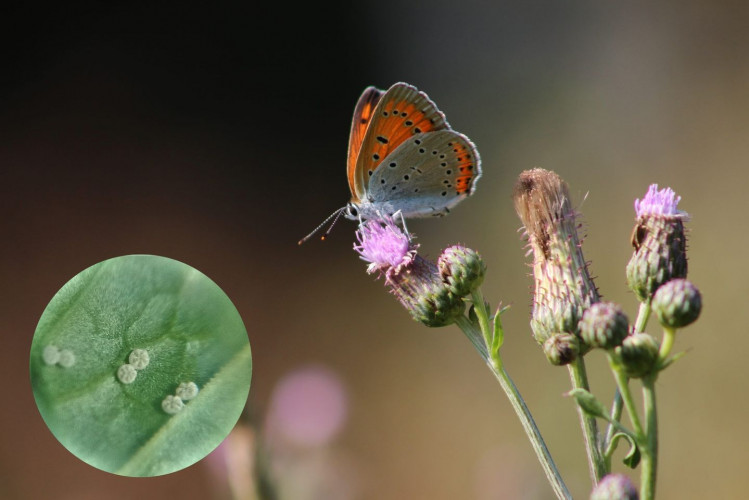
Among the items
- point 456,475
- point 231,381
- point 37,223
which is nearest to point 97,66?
point 37,223

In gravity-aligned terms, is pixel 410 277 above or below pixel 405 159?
below

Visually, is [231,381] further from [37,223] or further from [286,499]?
[37,223]

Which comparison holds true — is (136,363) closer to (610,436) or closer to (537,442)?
(537,442)

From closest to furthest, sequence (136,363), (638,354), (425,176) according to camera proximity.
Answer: (136,363), (638,354), (425,176)

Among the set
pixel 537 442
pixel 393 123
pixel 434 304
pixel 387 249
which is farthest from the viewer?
pixel 393 123

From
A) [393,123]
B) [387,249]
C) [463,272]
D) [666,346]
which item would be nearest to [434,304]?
[463,272]

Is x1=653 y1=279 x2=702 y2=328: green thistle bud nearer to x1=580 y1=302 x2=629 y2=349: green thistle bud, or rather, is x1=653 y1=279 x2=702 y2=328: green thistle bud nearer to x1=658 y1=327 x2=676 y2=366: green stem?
x1=658 y1=327 x2=676 y2=366: green stem
